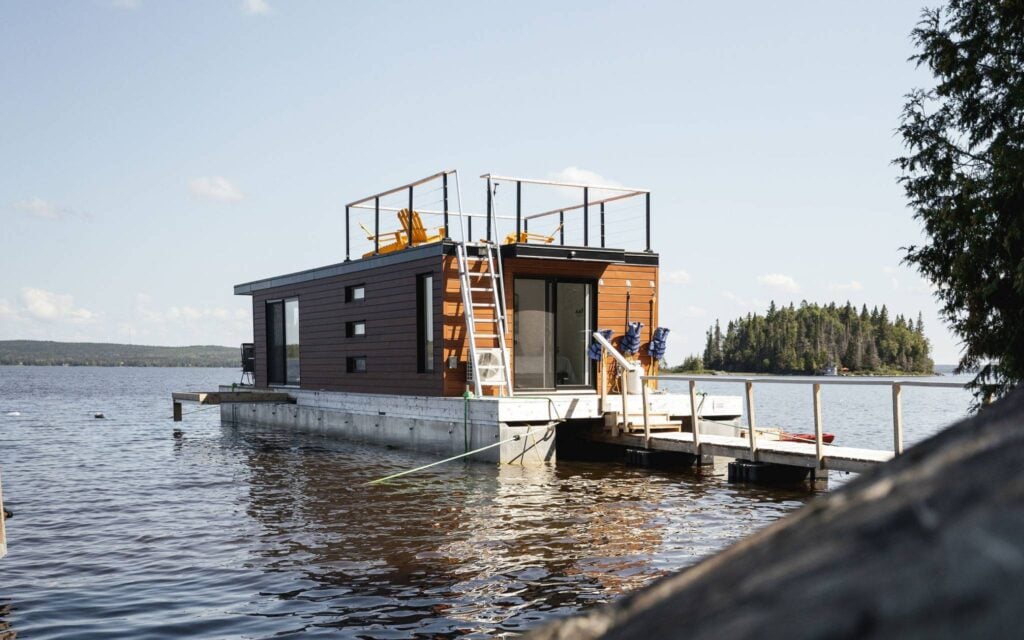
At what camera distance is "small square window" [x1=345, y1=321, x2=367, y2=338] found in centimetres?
1933

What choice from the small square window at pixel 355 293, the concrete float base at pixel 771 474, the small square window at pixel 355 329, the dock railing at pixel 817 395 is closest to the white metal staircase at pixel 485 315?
the dock railing at pixel 817 395

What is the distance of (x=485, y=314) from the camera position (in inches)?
659

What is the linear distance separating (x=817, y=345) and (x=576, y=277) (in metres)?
92.6

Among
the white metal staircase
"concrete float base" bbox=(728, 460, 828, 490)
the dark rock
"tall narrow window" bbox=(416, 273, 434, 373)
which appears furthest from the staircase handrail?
the dark rock

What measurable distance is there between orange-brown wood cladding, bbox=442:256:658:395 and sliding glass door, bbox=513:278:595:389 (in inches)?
8.4

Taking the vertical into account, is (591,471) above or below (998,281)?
below

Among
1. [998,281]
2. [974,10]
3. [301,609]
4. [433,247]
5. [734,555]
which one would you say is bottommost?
[301,609]

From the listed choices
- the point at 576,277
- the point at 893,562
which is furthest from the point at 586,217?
the point at 893,562

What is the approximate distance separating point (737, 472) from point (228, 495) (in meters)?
6.76

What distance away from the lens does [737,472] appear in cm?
1295

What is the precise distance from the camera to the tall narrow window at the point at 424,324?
56.1ft

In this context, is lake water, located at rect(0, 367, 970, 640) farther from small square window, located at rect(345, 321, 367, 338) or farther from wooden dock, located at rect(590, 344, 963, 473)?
small square window, located at rect(345, 321, 367, 338)

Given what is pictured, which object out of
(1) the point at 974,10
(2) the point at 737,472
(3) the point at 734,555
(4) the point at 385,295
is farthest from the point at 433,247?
(3) the point at 734,555

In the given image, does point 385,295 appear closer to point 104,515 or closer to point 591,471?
point 591,471
